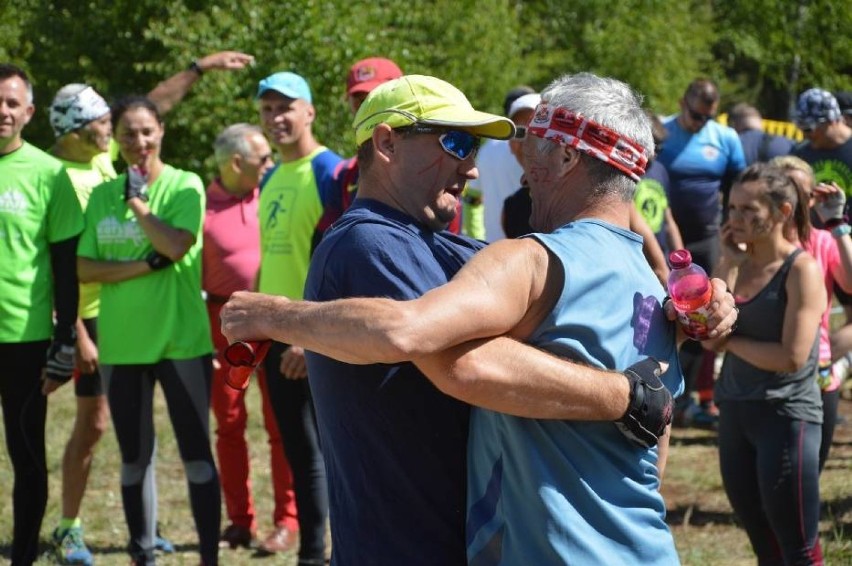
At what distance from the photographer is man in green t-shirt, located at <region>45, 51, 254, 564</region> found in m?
6.04

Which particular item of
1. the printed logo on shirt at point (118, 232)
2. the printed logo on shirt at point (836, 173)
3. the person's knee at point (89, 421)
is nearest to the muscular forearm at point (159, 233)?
the printed logo on shirt at point (118, 232)

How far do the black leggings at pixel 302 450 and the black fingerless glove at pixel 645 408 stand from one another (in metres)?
3.13

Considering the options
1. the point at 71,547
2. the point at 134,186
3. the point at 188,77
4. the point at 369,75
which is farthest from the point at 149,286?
the point at 188,77

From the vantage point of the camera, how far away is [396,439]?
254 cm

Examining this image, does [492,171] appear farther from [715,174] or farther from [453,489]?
[453,489]

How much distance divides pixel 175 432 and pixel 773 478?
2.54m

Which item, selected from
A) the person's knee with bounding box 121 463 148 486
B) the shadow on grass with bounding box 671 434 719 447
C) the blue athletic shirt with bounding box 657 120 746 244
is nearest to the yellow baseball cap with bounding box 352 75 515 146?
the person's knee with bounding box 121 463 148 486

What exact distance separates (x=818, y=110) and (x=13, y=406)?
5111 millimetres

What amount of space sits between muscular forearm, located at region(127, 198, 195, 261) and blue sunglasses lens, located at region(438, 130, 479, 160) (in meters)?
2.87

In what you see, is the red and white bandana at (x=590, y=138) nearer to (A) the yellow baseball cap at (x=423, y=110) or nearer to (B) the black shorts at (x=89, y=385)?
(A) the yellow baseball cap at (x=423, y=110)

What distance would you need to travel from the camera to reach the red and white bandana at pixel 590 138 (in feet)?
7.98

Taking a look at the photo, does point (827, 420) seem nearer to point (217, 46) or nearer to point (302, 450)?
point (302, 450)

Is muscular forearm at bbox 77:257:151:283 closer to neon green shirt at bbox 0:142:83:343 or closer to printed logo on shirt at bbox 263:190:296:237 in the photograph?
neon green shirt at bbox 0:142:83:343

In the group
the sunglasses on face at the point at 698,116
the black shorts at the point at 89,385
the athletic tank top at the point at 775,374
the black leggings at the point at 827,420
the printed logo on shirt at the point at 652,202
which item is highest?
the sunglasses on face at the point at 698,116
